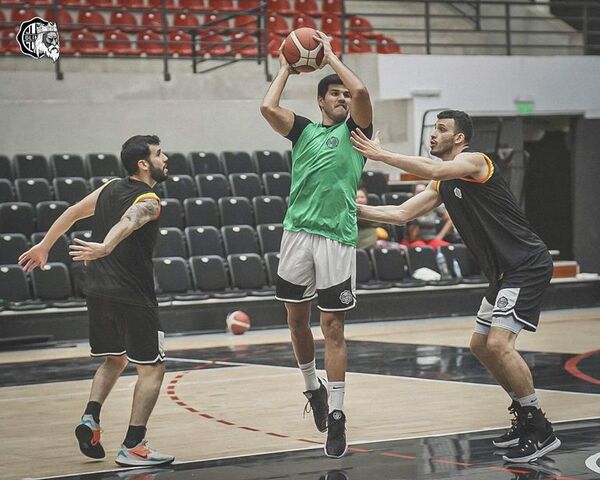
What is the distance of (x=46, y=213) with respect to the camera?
574 inches

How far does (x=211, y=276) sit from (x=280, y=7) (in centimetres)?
686

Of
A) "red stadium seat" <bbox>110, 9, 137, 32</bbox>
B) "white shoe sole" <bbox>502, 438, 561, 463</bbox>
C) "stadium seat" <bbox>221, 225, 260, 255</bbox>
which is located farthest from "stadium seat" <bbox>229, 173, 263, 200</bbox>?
"white shoe sole" <bbox>502, 438, 561, 463</bbox>

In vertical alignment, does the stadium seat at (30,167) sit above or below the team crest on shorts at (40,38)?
below

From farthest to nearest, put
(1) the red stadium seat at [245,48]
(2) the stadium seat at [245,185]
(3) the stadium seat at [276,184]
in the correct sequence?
(1) the red stadium seat at [245,48], (3) the stadium seat at [276,184], (2) the stadium seat at [245,185]

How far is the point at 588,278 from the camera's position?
686 inches

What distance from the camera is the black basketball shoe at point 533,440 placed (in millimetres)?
6324

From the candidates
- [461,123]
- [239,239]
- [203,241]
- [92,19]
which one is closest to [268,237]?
[239,239]

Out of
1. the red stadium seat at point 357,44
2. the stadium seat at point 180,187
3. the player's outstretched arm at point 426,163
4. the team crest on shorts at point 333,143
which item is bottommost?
the stadium seat at point 180,187

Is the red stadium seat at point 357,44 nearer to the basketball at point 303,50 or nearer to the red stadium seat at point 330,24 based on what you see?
the red stadium seat at point 330,24

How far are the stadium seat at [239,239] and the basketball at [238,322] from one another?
4.43 feet

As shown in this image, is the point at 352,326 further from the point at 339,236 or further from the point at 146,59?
the point at 339,236

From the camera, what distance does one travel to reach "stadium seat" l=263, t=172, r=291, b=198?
1656cm

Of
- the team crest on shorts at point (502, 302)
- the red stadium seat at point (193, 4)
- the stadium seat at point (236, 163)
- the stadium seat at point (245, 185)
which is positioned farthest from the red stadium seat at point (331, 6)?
the team crest on shorts at point (502, 302)

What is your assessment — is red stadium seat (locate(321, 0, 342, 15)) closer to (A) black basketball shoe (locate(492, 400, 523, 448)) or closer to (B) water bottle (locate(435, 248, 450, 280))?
(B) water bottle (locate(435, 248, 450, 280))
